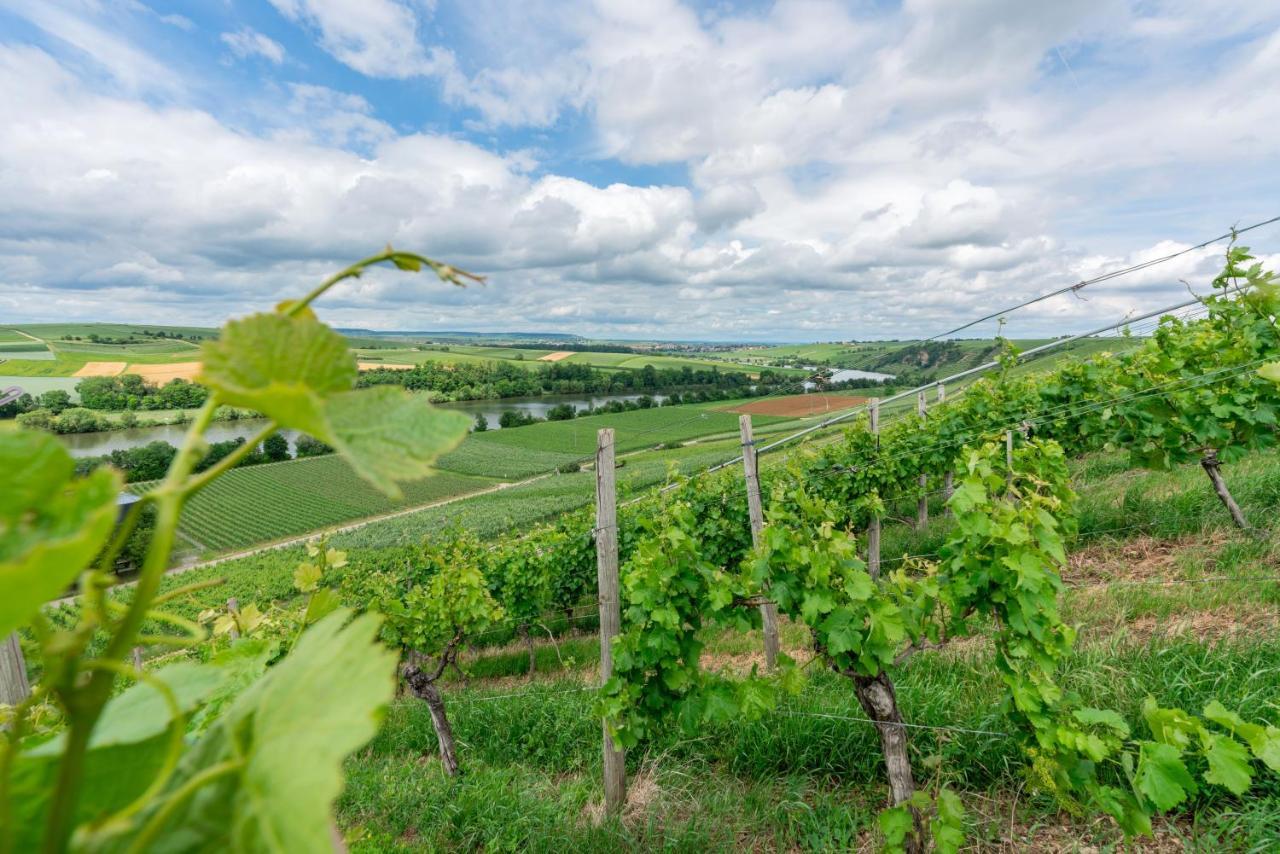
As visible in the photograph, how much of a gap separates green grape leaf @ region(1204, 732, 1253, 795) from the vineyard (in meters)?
0.02

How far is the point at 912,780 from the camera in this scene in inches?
156

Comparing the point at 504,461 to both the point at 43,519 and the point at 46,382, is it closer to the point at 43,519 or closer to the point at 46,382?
the point at 46,382

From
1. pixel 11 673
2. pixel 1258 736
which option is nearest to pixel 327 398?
pixel 11 673

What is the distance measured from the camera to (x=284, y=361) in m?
0.47

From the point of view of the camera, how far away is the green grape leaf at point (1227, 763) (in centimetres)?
286

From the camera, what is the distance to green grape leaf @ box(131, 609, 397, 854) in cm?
41

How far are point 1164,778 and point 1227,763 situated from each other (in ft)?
0.94

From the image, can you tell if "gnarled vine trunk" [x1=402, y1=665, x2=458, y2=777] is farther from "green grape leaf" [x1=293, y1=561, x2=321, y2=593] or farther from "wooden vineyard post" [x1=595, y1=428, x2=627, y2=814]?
"green grape leaf" [x1=293, y1=561, x2=321, y2=593]

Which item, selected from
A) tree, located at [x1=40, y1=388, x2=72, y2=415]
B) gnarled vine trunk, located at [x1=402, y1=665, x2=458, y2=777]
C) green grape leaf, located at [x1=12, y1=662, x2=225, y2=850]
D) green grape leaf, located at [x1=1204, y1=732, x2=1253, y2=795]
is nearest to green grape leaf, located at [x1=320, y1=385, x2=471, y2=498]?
green grape leaf, located at [x1=12, y1=662, x2=225, y2=850]

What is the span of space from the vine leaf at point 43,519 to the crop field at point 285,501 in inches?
2160

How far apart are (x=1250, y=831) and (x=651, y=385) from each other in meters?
99.2

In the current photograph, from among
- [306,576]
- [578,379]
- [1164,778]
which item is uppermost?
[306,576]

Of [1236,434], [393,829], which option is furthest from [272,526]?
[1236,434]

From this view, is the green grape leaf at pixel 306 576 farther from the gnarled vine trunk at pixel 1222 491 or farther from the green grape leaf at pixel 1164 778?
the gnarled vine trunk at pixel 1222 491
